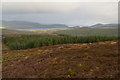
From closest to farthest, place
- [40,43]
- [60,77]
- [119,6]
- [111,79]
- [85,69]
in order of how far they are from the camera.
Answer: [111,79], [60,77], [85,69], [119,6], [40,43]

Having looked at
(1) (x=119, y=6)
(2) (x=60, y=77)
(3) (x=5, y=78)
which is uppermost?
(1) (x=119, y=6)

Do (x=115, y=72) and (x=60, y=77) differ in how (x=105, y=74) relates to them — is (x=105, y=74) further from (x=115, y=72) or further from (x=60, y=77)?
(x=60, y=77)

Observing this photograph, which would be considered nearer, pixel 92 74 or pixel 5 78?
pixel 92 74

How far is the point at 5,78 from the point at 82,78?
11.5 m

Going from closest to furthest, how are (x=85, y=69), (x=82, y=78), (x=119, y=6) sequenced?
(x=82, y=78) < (x=85, y=69) < (x=119, y=6)

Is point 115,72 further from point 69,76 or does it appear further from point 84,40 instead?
point 84,40

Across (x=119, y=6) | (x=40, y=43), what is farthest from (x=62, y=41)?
(x=119, y=6)

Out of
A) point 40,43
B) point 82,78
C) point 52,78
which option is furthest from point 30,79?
point 40,43

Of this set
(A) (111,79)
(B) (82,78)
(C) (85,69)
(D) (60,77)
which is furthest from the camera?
(C) (85,69)

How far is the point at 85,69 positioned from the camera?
1472 centimetres

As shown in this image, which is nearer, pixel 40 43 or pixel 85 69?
pixel 85 69

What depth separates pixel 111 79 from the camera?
37.0 ft

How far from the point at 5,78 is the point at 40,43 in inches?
2386

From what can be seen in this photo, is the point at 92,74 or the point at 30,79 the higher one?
the point at 92,74
